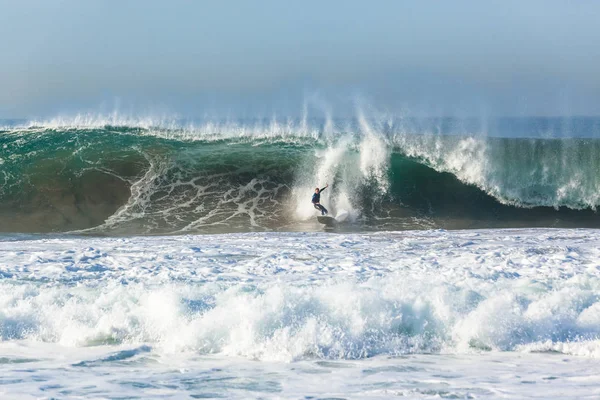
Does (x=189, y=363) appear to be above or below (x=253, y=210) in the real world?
below

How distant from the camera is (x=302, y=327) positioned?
20.8ft

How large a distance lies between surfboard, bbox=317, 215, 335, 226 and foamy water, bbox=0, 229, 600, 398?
578 centimetres

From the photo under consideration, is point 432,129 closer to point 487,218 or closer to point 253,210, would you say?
point 487,218

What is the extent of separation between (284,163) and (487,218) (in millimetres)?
5913

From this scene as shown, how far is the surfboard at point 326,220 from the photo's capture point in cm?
1484

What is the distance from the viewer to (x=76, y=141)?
819 inches

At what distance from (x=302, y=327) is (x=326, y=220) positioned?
8.75 metres

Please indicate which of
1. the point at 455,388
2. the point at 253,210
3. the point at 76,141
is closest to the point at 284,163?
the point at 253,210

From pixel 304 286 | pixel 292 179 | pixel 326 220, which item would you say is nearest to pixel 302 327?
pixel 304 286

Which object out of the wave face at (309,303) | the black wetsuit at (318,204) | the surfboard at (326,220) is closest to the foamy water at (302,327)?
the wave face at (309,303)

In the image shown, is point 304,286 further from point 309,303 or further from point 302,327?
point 302,327

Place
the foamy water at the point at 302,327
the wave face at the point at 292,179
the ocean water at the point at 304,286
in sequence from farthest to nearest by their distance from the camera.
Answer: the wave face at the point at 292,179 < the ocean water at the point at 304,286 < the foamy water at the point at 302,327

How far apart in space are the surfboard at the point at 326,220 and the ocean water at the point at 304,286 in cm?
34

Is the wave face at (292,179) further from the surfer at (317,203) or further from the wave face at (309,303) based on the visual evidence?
the wave face at (309,303)
